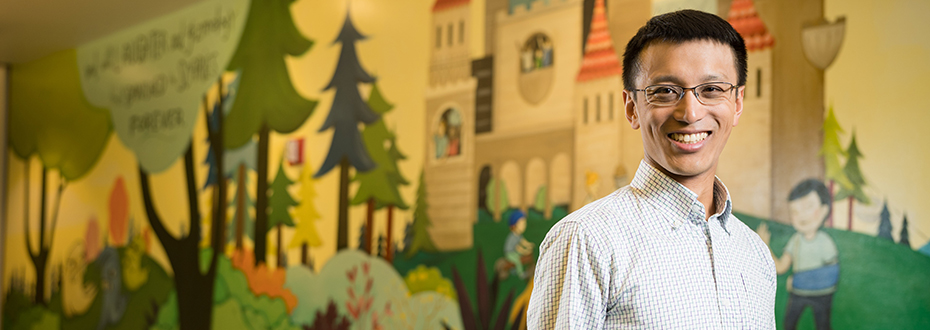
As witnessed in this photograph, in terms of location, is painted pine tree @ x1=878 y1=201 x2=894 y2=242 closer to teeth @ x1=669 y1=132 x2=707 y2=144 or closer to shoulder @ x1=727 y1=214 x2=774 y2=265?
shoulder @ x1=727 y1=214 x2=774 y2=265

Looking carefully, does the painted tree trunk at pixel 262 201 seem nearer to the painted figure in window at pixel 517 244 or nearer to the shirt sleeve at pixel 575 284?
the painted figure in window at pixel 517 244

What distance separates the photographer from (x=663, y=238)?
36.1 inches

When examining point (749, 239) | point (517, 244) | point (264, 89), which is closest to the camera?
point (749, 239)

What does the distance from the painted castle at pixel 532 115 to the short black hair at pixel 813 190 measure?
4.4 inches

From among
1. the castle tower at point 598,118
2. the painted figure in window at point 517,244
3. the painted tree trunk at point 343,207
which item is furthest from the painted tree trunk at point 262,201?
the castle tower at point 598,118

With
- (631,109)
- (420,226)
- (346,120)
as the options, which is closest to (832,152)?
(631,109)

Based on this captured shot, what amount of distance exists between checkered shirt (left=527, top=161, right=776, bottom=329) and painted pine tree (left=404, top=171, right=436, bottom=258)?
181cm

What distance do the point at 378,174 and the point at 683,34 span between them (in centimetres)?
214

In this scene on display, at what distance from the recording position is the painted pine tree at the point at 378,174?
A: 288cm

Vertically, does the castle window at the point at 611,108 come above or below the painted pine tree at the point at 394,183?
above

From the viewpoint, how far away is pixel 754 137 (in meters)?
1.94

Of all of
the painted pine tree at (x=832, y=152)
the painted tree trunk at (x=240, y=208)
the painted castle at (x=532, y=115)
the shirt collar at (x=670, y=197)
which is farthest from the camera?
the painted tree trunk at (x=240, y=208)

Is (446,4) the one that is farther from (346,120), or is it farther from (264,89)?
(264,89)

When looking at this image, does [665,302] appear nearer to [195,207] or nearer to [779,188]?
[779,188]
